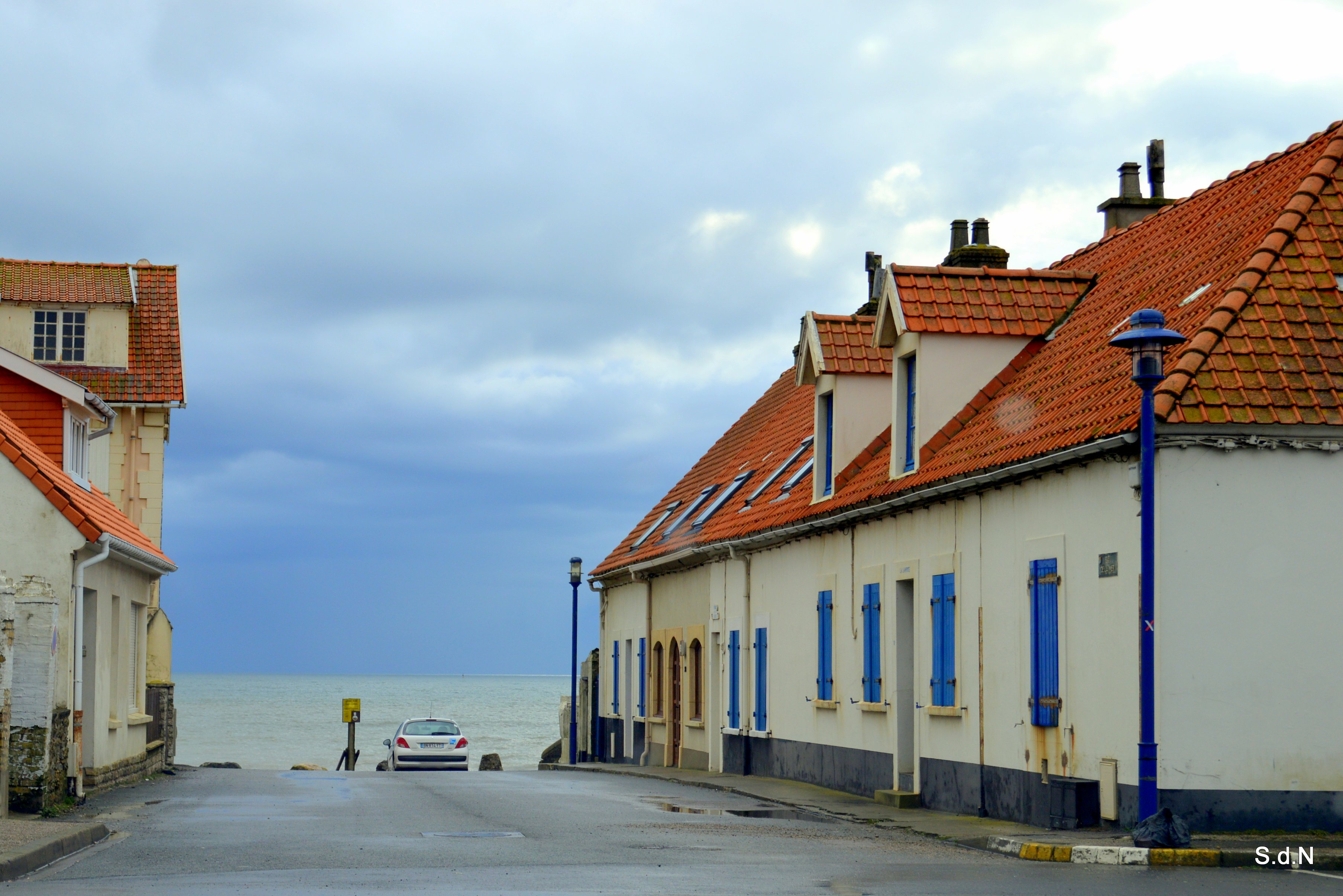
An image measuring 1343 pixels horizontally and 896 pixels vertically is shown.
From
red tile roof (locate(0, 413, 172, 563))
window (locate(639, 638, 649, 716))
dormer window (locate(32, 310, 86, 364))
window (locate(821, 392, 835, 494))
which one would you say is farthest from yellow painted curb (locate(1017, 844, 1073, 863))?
dormer window (locate(32, 310, 86, 364))

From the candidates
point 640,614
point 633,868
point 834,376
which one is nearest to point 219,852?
point 633,868

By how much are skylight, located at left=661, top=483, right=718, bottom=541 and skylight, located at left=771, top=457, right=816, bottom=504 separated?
6483 millimetres

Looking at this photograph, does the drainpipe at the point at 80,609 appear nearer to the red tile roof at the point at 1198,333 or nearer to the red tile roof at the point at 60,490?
the red tile roof at the point at 60,490

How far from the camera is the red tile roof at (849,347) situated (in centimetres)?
2264

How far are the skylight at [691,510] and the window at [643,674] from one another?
230 cm

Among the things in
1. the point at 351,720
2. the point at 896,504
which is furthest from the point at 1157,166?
the point at 351,720

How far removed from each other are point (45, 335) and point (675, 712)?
556 inches

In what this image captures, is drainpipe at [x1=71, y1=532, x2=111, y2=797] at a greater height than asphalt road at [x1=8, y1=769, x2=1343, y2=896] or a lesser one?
greater

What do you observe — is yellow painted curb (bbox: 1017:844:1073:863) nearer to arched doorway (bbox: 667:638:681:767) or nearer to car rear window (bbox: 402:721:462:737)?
arched doorway (bbox: 667:638:681:767)

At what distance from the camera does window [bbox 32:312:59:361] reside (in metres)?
32.1

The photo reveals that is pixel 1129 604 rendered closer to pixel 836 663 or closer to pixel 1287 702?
pixel 1287 702

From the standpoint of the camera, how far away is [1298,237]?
15.0m

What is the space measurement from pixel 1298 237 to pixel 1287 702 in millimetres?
4294

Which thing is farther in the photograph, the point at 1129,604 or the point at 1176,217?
the point at 1176,217
